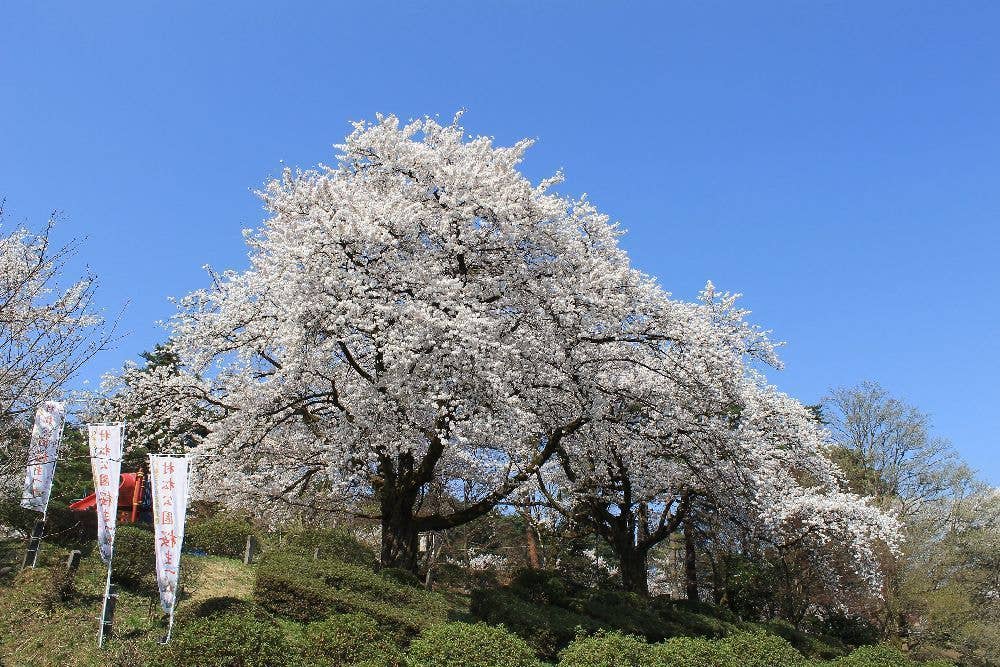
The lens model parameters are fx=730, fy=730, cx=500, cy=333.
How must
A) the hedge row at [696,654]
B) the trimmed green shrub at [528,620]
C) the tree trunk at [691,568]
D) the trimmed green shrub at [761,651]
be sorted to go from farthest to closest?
the tree trunk at [691,568], the trimmed green shrub at [528,620], the trimmed green shrub at [761,651], the hedge row at [696,654]

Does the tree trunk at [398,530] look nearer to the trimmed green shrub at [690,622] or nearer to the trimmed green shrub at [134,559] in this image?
the trimmed green shrub at [134,559]

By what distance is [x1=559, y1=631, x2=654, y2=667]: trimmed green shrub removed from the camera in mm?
9016

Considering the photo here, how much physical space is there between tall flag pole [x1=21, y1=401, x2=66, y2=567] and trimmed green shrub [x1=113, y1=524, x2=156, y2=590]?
143cm

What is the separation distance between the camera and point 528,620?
1272 centimetres

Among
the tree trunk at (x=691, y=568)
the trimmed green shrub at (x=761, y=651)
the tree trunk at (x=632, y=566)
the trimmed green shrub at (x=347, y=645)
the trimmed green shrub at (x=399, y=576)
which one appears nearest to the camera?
the trimmed green shrub at (x=347, y=645)

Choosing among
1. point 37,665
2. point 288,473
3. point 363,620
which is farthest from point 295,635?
point 288,473

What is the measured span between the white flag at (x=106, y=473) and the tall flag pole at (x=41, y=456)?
1.60ft

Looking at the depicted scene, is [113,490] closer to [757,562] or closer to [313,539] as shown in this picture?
[313,539]

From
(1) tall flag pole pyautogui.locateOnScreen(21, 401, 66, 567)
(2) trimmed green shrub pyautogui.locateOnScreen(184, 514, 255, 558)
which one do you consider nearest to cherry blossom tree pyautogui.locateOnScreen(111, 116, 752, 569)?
(1) tall flag pole pyautogui.locateOnScreen(21, 401, 66, 567)

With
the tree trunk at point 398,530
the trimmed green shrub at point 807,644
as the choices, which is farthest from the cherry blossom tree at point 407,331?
the trimmed green shrub at point 807,644

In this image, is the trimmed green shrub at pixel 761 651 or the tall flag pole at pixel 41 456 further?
the trimmed green shrub at pixel 761 651

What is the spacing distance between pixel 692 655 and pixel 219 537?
46.5 ft

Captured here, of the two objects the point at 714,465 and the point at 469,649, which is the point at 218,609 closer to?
the point at 469,649

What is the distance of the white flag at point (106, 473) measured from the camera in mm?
11133
